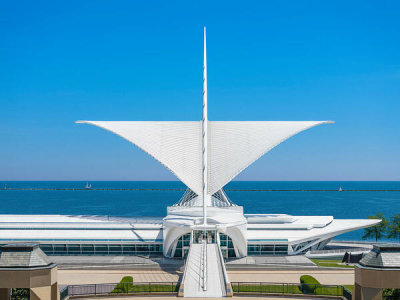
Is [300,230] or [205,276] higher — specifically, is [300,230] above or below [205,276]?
above

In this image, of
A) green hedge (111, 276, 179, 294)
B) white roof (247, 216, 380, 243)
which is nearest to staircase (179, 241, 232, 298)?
green hedge (111, 276, 179, 294)

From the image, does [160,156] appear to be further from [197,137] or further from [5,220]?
[5,220]

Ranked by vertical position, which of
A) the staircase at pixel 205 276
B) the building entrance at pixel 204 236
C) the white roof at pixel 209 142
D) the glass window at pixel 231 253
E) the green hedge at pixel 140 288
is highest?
the white roof at pixel 209 142

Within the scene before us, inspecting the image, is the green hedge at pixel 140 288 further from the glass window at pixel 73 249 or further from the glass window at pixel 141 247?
the glass window at pixel 73 249

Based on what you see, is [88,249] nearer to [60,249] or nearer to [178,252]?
[60,249]

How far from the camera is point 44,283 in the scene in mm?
18562

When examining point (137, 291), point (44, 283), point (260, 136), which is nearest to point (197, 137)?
point (260, 136)

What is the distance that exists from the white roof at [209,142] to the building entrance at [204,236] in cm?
376

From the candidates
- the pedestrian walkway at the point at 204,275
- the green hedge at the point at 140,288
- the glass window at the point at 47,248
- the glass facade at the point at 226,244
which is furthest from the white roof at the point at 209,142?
the green hedge at the point at 140,288

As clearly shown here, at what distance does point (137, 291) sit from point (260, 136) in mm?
23267

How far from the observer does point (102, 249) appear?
143ft

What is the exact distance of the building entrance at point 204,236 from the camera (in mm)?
38531

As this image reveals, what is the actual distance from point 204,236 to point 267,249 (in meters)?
7.84

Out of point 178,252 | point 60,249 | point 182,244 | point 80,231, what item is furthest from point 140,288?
point 80,231
